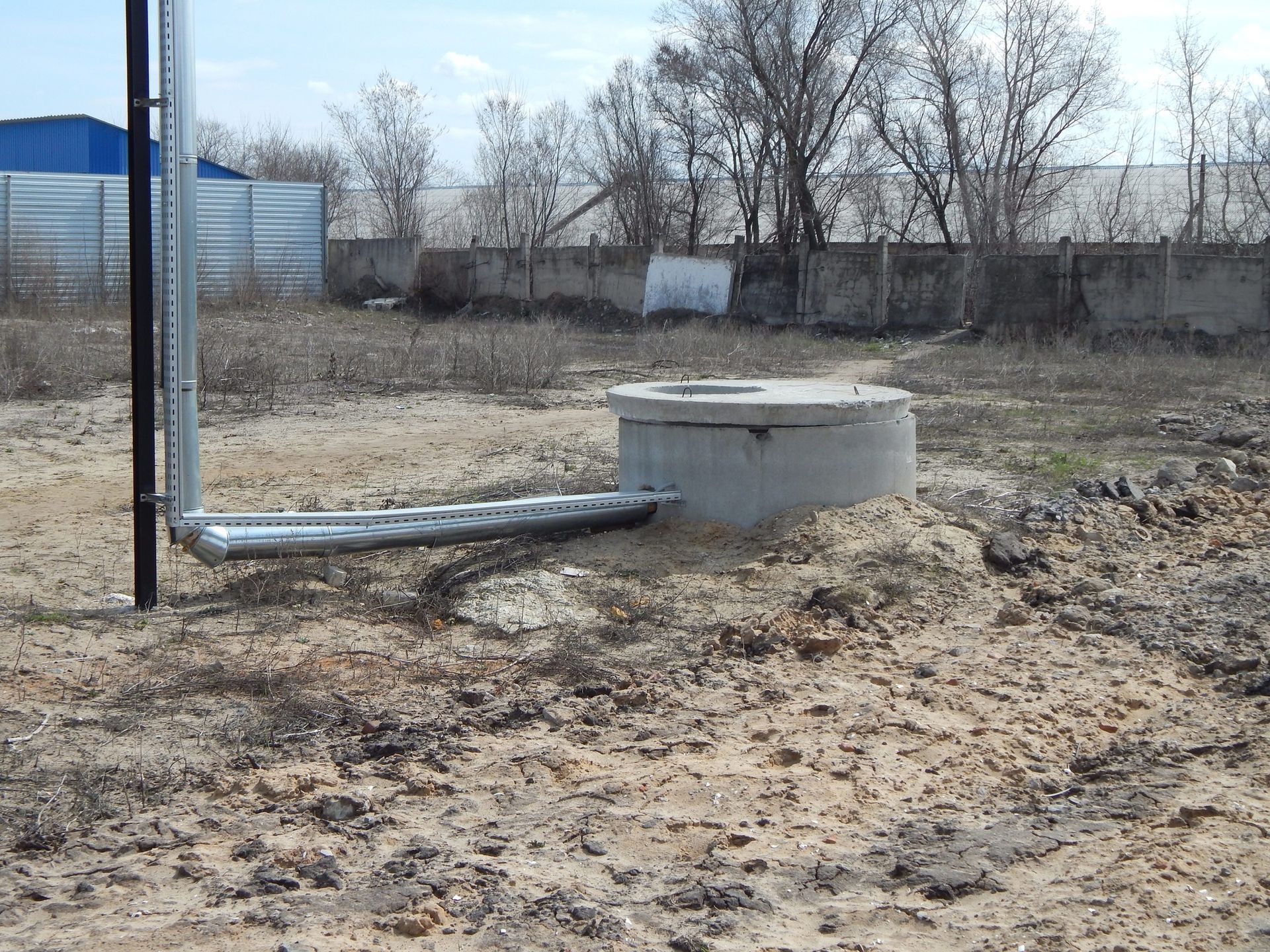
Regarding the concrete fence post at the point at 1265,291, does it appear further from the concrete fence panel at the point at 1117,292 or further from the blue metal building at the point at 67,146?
the blue metal building at the point at 67,146

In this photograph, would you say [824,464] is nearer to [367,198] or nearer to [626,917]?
[626,917]

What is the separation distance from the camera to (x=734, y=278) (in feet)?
82.2

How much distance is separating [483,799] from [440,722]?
55 cm

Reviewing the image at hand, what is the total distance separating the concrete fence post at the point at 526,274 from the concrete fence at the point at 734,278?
2 centimetres

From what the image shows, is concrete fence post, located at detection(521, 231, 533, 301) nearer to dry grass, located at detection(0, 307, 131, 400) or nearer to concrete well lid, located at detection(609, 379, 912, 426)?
dry grass, located at detection(0, 307, 131, 400)

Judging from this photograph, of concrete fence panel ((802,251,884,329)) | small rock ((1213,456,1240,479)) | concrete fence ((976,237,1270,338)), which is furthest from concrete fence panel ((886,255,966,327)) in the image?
small rock ((1213,456,1240,479))

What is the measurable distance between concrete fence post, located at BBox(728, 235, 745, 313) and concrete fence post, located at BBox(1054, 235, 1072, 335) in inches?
253

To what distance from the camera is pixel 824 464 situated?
6094mm

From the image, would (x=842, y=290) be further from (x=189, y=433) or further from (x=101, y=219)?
(x=189, y=433)

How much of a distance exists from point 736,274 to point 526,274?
5.22 meters

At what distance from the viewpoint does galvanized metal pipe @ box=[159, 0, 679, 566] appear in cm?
454

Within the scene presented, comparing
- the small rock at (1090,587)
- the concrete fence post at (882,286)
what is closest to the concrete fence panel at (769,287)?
the concrete fence post at (882,286)

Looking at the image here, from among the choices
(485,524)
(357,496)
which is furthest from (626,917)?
(357,496)

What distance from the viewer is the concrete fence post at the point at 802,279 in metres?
24.0
